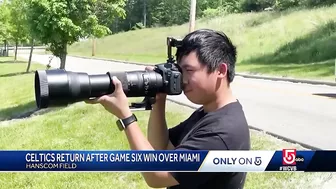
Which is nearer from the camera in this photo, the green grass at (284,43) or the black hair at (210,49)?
the black hair at (210,49)

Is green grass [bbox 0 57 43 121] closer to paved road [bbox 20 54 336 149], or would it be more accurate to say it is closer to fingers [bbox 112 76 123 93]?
paved road [bbox 20 54 336 149]

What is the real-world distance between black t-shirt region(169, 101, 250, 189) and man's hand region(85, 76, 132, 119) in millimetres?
251

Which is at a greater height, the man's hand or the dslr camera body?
the dslr camera body

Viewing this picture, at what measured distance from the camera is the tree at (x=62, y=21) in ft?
60.0

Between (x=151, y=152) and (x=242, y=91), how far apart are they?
41.6 ft

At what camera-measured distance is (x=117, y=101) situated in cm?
205

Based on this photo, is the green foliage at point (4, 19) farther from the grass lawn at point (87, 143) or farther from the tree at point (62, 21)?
the grass lawn at point (87, 143)

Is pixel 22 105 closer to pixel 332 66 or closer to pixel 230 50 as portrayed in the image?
pixel 332 66

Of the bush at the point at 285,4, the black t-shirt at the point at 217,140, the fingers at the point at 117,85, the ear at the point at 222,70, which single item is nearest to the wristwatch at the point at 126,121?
the fingers at the point at 117,85

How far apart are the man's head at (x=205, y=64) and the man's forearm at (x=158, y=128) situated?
258mm

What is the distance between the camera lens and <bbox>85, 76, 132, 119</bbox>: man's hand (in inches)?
80.7

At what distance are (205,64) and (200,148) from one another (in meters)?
0.32

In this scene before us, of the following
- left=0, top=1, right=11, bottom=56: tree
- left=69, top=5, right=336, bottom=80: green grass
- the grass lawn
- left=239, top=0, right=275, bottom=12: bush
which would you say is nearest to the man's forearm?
the grass lawn

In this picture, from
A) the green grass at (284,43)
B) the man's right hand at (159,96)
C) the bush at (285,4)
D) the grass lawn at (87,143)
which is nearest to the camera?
the man's right hand at (159,96)
